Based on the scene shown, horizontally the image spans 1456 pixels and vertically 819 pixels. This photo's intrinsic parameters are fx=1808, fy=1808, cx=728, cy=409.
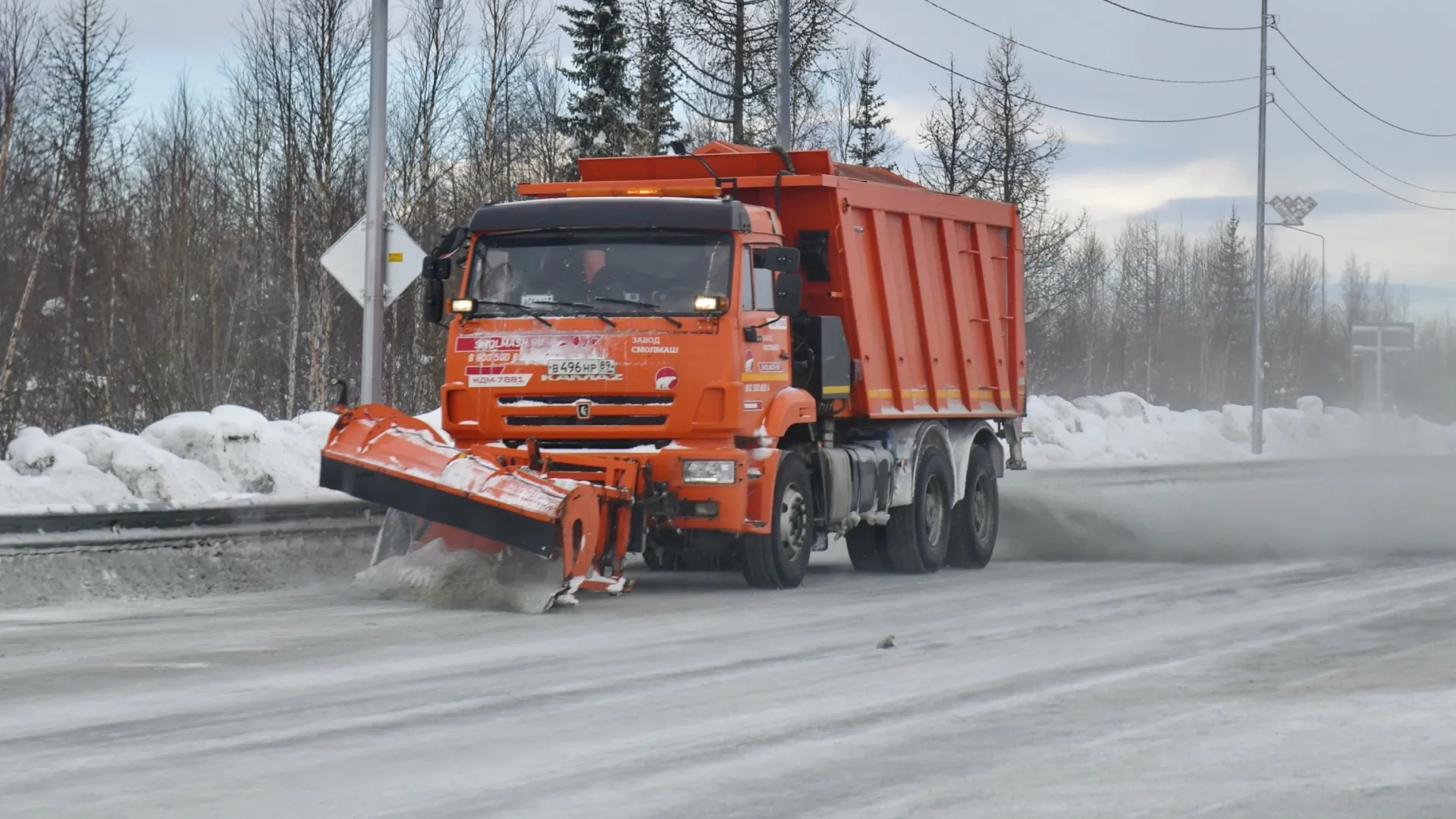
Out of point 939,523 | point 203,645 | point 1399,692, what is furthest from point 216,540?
point 1399,692

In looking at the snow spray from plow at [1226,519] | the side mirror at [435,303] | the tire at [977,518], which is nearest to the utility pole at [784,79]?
the snow spray from plow at [1226,519]

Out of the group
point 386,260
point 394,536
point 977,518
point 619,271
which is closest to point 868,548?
point 977,518

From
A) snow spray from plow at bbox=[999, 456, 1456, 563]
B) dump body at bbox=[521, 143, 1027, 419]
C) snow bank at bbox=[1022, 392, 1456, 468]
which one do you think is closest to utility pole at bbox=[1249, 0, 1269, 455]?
snow bank at bbox=[1022, 392, 1456, 468]

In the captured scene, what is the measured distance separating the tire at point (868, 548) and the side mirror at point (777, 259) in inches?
132

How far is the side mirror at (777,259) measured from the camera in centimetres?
1237

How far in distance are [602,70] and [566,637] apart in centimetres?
3238

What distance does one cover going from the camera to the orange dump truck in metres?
11.5

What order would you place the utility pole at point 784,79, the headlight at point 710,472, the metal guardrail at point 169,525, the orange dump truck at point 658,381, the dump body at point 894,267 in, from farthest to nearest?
the utility pole at point 784,79, the dump body at point 894,267, the headlight at point 710,472, the orange dump truck at point 658,381, the metal guardrail at point 169,525

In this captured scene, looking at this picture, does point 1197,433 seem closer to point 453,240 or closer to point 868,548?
point 868,548

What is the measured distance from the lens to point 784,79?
2386cm

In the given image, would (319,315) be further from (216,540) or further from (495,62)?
(216,540)

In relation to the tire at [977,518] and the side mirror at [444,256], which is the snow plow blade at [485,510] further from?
the tire at [977,518]

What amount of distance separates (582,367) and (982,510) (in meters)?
5.75

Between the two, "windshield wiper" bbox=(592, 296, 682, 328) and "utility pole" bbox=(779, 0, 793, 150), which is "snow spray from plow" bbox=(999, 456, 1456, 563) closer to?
"utility pole" bbox=(779, 0, 793, 150)
